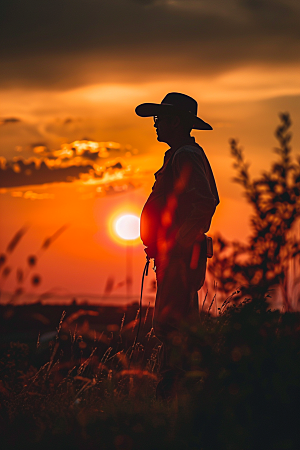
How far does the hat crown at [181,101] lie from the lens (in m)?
5.13

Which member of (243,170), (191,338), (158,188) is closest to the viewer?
(191,338)

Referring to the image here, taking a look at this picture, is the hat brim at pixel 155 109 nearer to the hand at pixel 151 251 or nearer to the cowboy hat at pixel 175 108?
the cowboy hat at pixel 175 108

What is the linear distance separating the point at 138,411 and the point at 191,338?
0.58 meters

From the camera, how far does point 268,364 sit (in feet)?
11.9

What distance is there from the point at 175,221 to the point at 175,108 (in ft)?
3.16

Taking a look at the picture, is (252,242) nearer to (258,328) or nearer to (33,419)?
(258,328)

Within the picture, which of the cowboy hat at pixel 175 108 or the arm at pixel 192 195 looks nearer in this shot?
the arm at pixel 192 195

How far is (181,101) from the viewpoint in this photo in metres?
5.15

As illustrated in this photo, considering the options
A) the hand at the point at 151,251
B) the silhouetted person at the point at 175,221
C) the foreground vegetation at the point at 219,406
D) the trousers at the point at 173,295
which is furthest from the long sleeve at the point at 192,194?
the foreground vegetation at the point at 219,406

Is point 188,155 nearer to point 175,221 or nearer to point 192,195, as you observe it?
point 192,195

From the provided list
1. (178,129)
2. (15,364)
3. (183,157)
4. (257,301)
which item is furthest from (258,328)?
(15,364)

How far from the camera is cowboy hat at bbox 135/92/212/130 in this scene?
5.07 meters

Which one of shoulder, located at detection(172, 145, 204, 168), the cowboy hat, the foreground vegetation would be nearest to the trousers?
shoulder, located at detection(172, 145, 204, 168)

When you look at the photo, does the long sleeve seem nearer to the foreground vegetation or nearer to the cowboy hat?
the cowboy hat
